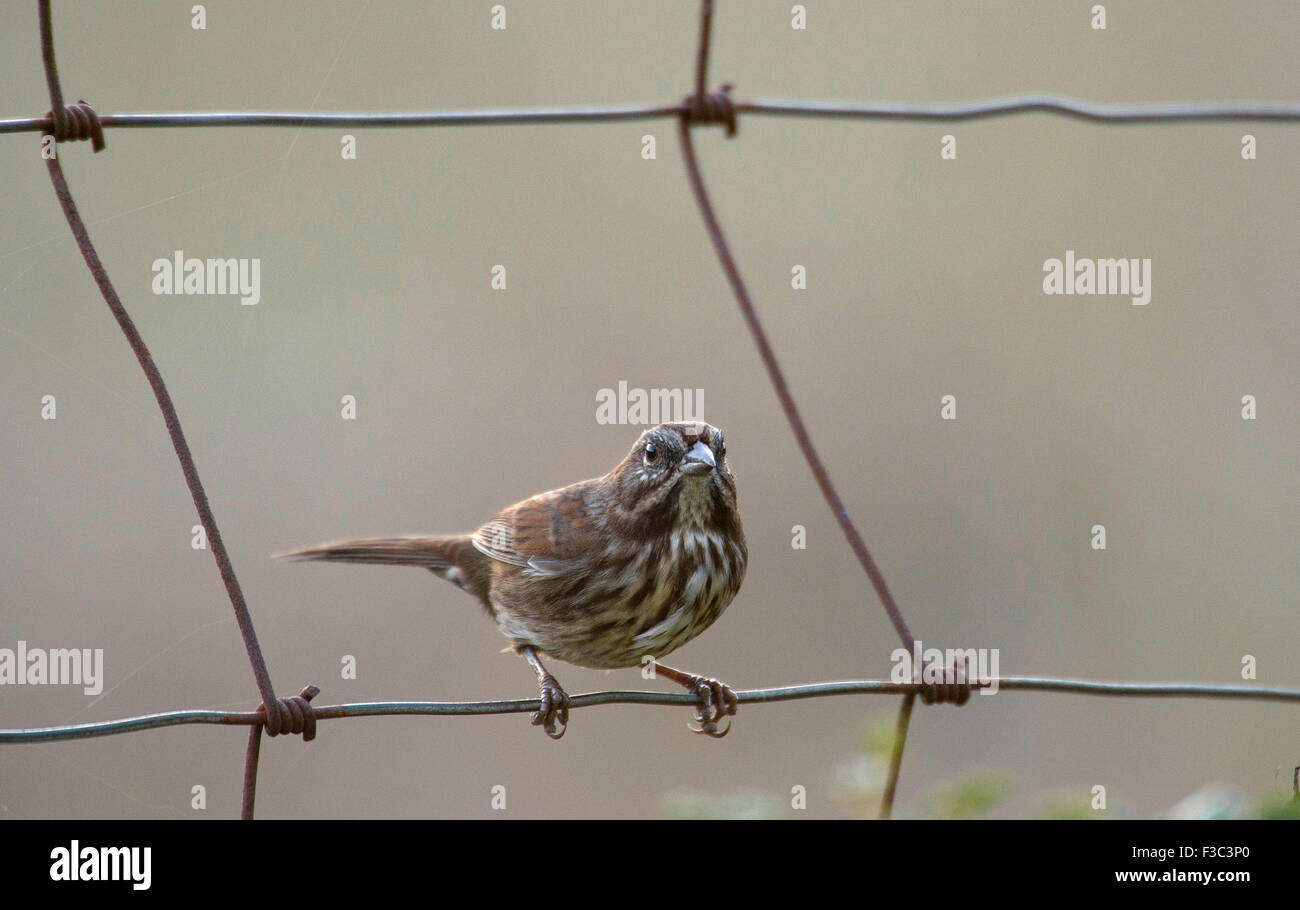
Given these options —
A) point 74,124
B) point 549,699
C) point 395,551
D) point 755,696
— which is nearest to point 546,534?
point 549,699

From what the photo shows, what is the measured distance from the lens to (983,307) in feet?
24.1

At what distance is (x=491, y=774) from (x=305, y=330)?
2.28m

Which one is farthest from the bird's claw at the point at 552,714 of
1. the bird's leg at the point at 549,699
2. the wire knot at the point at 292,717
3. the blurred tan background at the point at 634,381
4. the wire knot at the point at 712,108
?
the wire knot at the point at 712,108

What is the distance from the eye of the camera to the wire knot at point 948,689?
10.5 ft

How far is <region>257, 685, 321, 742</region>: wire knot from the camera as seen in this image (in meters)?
2.93

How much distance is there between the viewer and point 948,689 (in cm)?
323

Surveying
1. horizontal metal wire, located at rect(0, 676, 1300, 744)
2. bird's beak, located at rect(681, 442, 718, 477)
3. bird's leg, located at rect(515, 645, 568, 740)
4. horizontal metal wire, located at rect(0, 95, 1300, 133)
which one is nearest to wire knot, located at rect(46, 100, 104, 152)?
horizontal metal wire, located at rect(0, 95, 1300, 133)

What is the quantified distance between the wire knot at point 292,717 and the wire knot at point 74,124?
1.21m

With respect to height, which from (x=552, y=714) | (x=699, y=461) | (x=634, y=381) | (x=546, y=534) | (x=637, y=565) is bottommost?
(x=552, y=714)

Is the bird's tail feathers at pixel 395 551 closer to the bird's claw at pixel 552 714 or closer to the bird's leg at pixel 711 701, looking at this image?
the bird's claw at pixel 552 714

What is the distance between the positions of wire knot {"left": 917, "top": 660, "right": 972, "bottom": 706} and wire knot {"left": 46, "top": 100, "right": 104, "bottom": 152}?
7.07ft

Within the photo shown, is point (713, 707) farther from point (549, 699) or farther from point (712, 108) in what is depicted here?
point (712, 108)

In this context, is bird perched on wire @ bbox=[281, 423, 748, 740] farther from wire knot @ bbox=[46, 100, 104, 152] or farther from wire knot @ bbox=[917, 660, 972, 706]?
wire knot @ bbox=[46, 100, 104, 152]

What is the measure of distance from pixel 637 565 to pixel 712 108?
1599 mm
